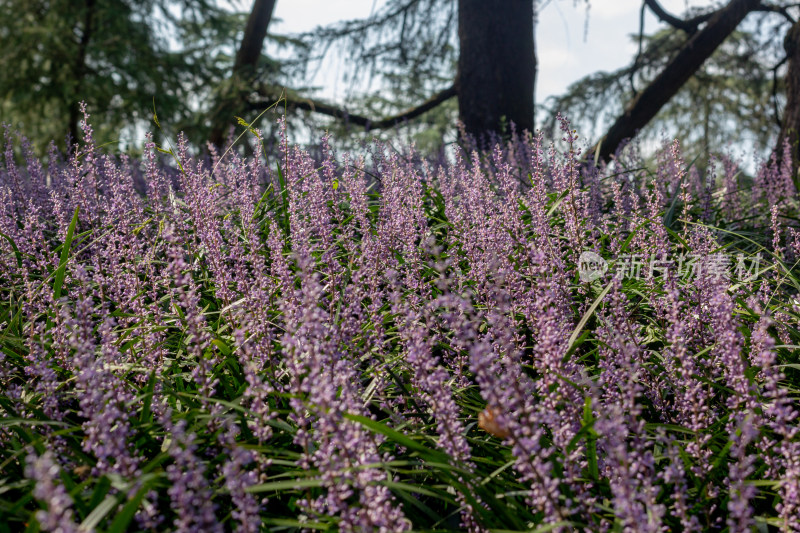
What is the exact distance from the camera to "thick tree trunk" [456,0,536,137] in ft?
29.3

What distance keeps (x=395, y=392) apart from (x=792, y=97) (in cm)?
858

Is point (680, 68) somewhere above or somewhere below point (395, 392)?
above

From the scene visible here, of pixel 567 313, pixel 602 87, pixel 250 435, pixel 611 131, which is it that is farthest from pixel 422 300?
pixel 602 87

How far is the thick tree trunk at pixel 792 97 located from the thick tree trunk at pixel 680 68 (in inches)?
31.7

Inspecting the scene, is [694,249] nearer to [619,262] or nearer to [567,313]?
[619,262]

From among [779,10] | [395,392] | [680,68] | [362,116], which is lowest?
[395,392]

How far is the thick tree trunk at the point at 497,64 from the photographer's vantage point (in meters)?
8.95

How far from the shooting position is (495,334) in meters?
2.98

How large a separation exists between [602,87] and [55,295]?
36.1 feet

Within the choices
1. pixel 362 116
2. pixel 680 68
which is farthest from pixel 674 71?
pixel 362 116

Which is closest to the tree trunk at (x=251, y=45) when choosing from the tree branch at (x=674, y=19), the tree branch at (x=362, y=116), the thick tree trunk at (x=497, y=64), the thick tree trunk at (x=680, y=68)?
the tree branch at (x=362, y=116)

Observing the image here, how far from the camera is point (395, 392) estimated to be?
10.1 ft

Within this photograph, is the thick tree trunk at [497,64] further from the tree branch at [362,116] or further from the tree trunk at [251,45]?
the tree trunk at [251,45]

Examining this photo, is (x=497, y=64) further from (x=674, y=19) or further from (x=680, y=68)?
(x=674, y=19)
